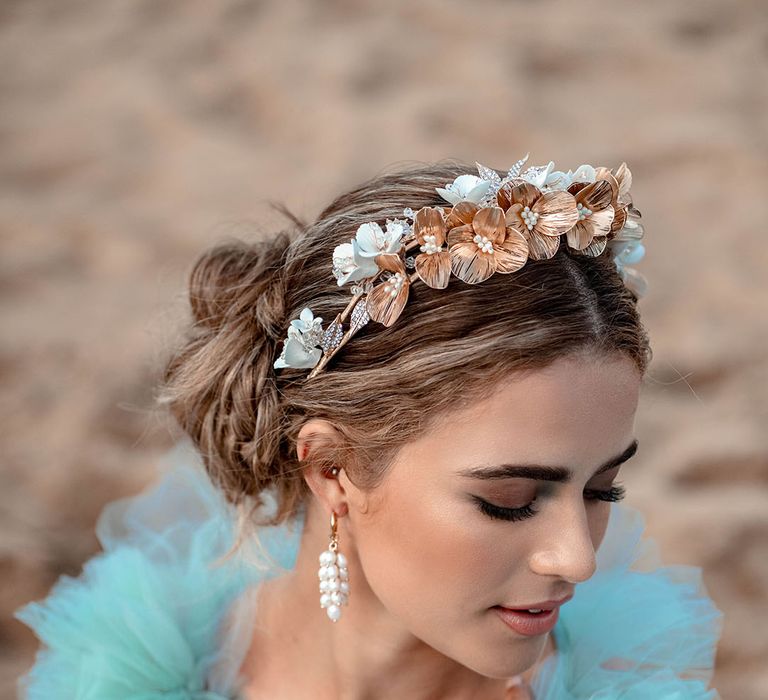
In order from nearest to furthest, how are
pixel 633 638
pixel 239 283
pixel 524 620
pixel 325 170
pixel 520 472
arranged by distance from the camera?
pixel 520 472, pixel 524 620, pixel 239 283, pixel 633 638, pixel 325 170

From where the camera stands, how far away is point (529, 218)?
139cm

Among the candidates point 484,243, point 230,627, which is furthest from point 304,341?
point 230,627

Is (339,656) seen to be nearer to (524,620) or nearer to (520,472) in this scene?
(524,620)

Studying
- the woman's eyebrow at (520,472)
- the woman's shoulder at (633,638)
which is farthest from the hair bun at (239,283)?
the woman's shoulder at (633,638)

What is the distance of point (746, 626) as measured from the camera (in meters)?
2.49

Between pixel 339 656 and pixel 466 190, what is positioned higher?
pixel 466 190

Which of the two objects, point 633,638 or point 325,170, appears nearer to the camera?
point 633,638

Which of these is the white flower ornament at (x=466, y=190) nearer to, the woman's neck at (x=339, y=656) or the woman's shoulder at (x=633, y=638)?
the woman's neck at (x=339, y=656)

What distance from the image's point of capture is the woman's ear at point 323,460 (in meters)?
1.51

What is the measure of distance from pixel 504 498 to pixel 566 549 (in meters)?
0.10

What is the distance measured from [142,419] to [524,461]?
192 cm

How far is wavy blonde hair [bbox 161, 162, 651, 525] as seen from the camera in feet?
4.56

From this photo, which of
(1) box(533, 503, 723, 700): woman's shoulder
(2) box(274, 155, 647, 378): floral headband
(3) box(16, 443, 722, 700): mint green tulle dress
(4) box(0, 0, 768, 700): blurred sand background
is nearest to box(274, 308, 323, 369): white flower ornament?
(2) box(274, 155, 647, 378): floral headband

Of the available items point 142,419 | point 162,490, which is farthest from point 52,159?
point 162,490
